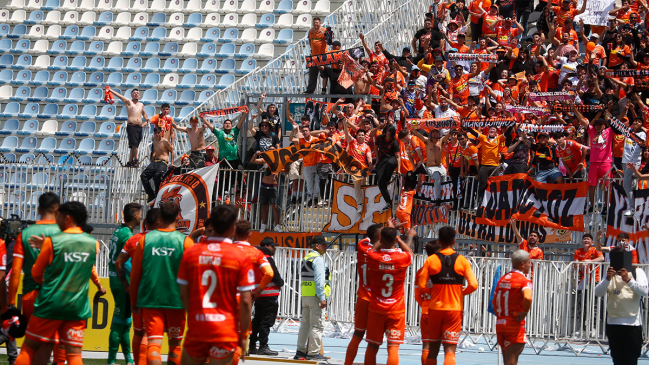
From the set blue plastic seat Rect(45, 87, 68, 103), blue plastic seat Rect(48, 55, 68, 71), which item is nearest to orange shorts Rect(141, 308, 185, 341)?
blue plastic seat Rect(45, 87, 68, 103)

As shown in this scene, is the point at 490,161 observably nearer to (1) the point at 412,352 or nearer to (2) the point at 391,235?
(1) the point at 412,352

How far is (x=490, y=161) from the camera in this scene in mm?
15773

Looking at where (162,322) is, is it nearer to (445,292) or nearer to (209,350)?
(209,350)

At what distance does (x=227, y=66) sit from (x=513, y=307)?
742 inches

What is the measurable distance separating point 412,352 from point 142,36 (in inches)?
727

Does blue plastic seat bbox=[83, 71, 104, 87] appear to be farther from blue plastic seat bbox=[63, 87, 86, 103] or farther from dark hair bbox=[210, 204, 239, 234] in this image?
dark hair bbox=[210, 204, 239, 234]

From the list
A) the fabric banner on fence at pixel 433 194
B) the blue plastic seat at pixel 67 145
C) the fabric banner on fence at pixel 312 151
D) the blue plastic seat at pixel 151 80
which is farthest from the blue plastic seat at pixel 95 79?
the fabric banner on fence at pixel 433 194

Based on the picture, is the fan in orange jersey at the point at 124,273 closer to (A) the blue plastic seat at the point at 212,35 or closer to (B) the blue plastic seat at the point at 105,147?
(B) the blue plastic seat at the point at 105,147

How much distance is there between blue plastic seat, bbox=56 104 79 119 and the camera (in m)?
26.6

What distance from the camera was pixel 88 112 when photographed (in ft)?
87.1

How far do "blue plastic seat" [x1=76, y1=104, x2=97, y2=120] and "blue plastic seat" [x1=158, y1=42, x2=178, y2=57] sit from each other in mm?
2876

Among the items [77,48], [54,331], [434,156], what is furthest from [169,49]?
[54,331]

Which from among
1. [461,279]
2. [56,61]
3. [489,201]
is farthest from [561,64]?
[56,61]

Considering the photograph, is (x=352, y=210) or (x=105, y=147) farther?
(x=105, y=147)
